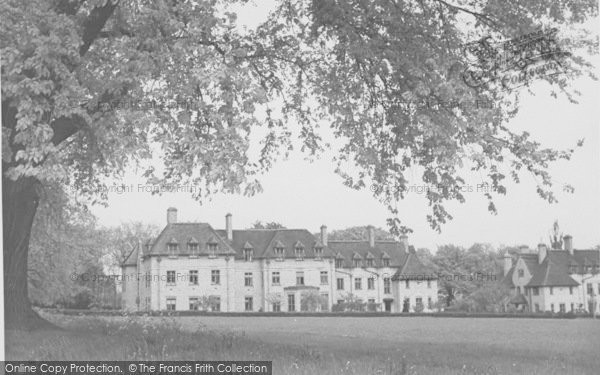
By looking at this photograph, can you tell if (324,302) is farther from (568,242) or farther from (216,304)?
(568,242)

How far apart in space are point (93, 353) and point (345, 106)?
4.95 m

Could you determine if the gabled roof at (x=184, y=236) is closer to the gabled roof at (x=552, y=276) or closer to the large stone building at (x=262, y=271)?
the large stone building at (x=262, y=271)

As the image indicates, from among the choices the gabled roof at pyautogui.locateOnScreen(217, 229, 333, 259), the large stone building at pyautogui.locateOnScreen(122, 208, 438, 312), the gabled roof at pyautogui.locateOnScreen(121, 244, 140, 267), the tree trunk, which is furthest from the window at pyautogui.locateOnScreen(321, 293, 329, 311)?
the tree trunk

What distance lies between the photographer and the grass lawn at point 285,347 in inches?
293

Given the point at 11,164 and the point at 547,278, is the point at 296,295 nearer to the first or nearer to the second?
the point at 547,278

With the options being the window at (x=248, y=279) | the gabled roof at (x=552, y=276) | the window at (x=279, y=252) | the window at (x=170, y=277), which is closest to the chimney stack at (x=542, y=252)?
the gabled roof at (x=552, y=276)

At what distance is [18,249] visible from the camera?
Result: 8773 millimetres

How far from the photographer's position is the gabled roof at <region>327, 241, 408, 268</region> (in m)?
9.84

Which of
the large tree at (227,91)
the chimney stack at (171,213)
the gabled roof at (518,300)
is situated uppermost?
the large tree at (227,91)

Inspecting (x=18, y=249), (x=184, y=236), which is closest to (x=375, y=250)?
(x=184, y=236)

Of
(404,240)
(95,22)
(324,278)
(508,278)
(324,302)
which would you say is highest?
(95,22)

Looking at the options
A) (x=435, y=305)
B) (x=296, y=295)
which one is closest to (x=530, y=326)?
(x=435, y=305)

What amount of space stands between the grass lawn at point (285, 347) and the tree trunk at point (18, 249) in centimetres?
33

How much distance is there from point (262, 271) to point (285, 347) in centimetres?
185
